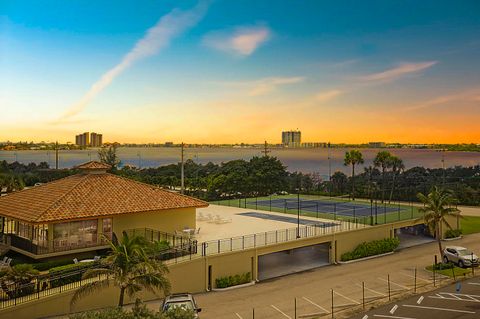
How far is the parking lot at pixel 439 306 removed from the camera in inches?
862

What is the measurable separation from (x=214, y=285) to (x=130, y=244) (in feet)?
34.9

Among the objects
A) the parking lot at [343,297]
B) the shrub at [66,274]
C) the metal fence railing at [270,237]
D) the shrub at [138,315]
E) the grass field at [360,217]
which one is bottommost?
the parking lot at [343,297]

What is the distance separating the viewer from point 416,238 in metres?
43.7

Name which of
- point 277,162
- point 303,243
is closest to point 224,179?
point 277,162

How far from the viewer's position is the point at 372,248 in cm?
3625

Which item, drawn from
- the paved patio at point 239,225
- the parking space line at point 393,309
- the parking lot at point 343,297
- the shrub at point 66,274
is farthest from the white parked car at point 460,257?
the shrub at point 66,274

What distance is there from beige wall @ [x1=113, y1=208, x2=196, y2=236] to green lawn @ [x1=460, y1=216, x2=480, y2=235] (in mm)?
30907

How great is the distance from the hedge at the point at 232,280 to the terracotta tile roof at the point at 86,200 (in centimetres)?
658

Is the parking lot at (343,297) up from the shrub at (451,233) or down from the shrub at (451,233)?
down

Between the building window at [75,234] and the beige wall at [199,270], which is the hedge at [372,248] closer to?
the beige wall at [199,270]

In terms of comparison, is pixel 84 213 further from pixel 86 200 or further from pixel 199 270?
pixel 199 270

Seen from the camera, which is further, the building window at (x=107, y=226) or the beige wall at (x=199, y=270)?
the building window at (x=107, y=226)

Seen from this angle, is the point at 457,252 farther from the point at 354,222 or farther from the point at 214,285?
the point at 214,285

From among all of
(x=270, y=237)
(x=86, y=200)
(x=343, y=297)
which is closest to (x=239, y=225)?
(x=270, y=237)
